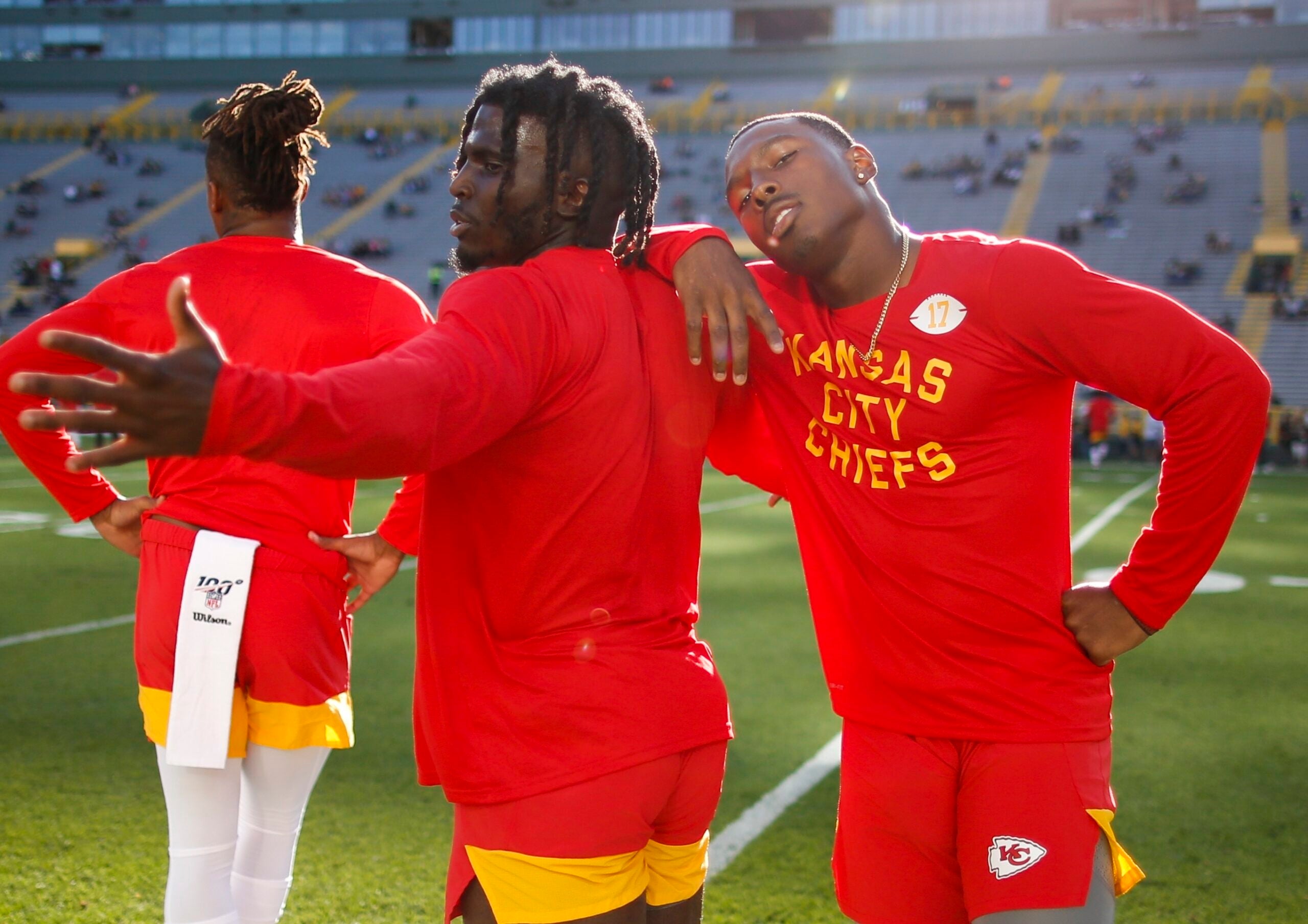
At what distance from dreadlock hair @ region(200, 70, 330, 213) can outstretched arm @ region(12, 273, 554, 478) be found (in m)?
1.11

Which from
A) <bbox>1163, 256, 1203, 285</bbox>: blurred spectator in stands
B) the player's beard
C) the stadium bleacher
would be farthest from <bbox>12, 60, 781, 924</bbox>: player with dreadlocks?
<bbox>1163, 256, 1203, 285</bbox>: blurred spectator in stands

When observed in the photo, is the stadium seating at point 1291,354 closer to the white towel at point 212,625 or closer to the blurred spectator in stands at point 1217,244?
the blurred spectator in stands at point 1217,244

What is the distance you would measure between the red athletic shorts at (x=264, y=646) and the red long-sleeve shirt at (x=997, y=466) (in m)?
1.09

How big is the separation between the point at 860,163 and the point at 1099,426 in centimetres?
2318

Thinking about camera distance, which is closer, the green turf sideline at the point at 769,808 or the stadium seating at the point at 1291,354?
the green turf sideline at the point at 769,808

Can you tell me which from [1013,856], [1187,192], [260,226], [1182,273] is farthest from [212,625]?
[1187,192]

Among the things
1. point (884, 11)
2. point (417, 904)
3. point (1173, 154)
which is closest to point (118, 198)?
point (884, 11)

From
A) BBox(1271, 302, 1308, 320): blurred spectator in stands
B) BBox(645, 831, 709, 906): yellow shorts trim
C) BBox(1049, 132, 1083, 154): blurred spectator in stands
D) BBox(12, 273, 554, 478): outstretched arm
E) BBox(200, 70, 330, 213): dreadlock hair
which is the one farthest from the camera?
BBox(1049, 132, 1083, 154): blurred spectator in stands

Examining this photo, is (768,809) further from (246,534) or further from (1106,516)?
(1106,516)

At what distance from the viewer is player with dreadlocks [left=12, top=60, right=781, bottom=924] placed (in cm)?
175

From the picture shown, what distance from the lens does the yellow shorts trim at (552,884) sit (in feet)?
5.80

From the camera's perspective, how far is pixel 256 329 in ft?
8.14

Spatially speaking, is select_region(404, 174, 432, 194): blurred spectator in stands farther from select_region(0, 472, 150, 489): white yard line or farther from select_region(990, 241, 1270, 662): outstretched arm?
select_region(990, 241, 1270, 662): outstretched arm

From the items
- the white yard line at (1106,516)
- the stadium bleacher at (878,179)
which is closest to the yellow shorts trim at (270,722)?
the white yard line at (1106,516)
